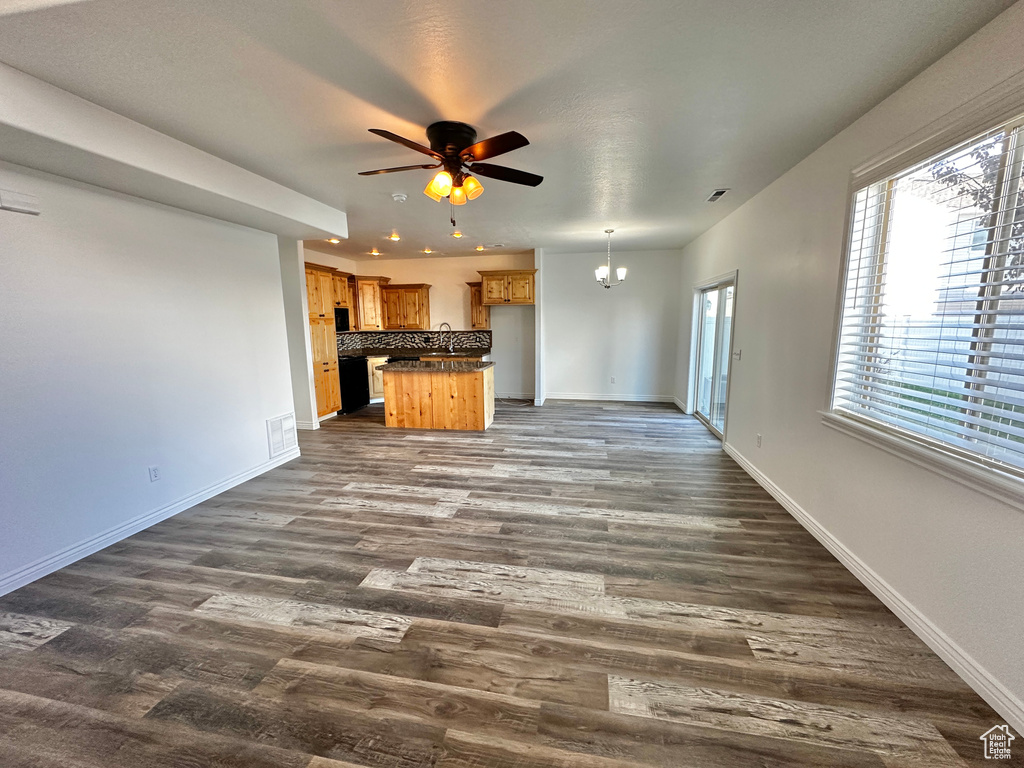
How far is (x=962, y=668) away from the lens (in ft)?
5.41

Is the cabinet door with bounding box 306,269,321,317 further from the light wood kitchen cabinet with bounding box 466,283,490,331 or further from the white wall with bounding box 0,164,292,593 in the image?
the light wood kitchen cabinet with bounding box 466,283,490,331

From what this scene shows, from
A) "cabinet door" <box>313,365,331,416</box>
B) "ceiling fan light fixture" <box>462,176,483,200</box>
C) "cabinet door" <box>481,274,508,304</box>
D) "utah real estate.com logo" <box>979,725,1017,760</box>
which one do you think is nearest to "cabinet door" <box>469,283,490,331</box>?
"cabinet door" <box>481,274,508,304</box>

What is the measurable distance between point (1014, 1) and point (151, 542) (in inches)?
218

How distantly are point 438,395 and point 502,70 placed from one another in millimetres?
4099

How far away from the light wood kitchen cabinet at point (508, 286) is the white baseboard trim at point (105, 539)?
458 cm

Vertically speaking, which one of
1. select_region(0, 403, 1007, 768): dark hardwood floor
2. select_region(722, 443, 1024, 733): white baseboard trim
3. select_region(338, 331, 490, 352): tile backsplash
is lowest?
select_region(0, 403, 1007, 768): dark hardwood floor

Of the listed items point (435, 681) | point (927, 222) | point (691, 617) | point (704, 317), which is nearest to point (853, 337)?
point (927, 222)

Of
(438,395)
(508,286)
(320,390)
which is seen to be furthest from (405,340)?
(438,395)

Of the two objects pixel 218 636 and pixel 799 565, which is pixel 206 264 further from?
pixel 799 565

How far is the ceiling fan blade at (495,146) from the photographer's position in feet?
6.70

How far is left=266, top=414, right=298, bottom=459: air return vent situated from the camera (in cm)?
419

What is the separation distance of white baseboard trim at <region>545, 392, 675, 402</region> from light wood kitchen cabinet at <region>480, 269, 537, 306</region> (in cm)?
193

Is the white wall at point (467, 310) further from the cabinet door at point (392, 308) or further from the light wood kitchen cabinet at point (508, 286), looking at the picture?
the light wood kitchen cabinet at point (508, 286)

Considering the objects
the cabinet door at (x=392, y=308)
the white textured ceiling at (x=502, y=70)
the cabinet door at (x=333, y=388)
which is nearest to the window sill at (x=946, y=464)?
the white textured ceiling at (x=502, y=70)
